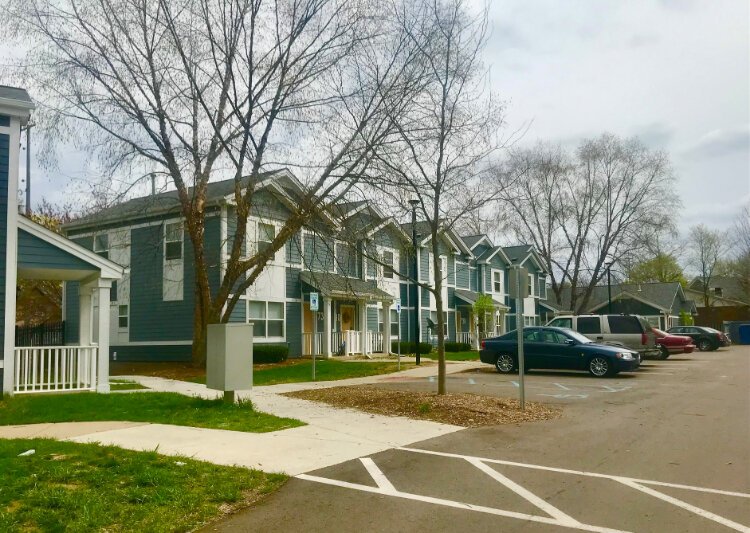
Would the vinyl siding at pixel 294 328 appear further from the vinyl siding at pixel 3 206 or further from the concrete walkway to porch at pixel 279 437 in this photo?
the concrete walkway to porch at pixel 279 437

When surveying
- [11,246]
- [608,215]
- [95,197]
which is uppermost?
[608,215]

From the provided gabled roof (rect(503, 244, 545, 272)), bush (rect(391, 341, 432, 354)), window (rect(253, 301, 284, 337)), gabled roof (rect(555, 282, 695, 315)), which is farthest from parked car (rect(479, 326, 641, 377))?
gabled roof (rect(555, 282, 695, 315))

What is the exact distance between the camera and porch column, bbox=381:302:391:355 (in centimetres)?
3095

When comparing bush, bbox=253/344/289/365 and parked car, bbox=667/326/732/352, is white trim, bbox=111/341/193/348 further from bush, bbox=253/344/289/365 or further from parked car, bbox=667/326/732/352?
parked car, bbox=667/326/732/352

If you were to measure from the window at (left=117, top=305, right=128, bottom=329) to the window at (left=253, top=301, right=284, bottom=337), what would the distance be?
18.0ft

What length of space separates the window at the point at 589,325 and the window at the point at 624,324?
0.44 meters

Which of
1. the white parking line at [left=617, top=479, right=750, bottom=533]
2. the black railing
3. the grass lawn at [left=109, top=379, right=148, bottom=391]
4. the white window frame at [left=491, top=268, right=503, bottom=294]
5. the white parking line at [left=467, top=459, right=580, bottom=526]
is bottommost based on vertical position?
the white parking line at [left=617, top=479, right=750, bottom=533]

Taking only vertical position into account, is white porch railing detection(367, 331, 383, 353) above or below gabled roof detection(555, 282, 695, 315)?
below

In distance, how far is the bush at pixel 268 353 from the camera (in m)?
24.0

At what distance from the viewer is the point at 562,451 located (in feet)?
29.8

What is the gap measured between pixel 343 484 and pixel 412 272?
2747 centimetres

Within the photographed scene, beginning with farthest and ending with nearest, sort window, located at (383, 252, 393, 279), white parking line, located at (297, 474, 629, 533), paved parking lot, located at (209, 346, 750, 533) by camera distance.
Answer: window, located at (383, 252, 393, 279), paved parking lot, located at (209, 346, 750, 533), white parking line, located at (297, 474, 629, 533)

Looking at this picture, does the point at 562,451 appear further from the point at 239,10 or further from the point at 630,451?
the point at 239,10

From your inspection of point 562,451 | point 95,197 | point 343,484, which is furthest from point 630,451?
point 95,197
